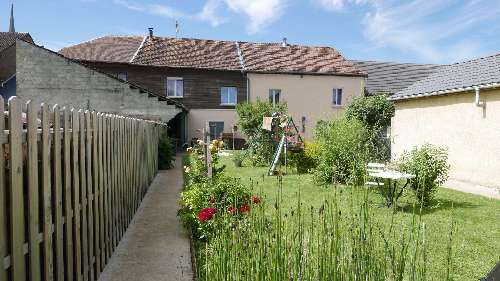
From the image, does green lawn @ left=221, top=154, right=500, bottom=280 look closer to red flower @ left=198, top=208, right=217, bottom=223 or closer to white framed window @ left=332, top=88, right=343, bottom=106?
Result: red flower @ left=198, top=208, right=217, bottom=223

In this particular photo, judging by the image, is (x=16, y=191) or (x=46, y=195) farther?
(x=46, y=195)

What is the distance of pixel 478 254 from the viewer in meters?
5.66

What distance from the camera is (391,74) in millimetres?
34625

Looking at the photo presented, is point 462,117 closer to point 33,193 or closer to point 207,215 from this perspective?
point 207,215

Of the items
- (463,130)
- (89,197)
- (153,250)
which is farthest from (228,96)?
(89,197)

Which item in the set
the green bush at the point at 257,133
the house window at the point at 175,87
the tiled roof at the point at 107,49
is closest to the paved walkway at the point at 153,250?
the green bush at the point at 257,133

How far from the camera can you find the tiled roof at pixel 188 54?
28719mm

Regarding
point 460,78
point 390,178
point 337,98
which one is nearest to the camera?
point 390,178

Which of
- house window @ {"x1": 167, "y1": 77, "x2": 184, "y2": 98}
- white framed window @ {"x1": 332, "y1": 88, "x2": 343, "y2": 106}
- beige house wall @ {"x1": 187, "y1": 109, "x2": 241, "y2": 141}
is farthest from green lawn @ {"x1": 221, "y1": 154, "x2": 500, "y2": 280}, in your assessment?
white framed window @ {"x1": 332, "y1": 88, "x2": 343, "y2": 106}

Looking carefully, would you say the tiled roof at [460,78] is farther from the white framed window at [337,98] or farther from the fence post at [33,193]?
the white framed window at [337,98]

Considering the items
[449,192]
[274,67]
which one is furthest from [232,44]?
[449,192]

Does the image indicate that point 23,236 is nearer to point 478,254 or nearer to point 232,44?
point 478,254

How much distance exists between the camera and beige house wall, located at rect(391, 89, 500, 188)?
12.1 m

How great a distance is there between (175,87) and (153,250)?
2422 cm
